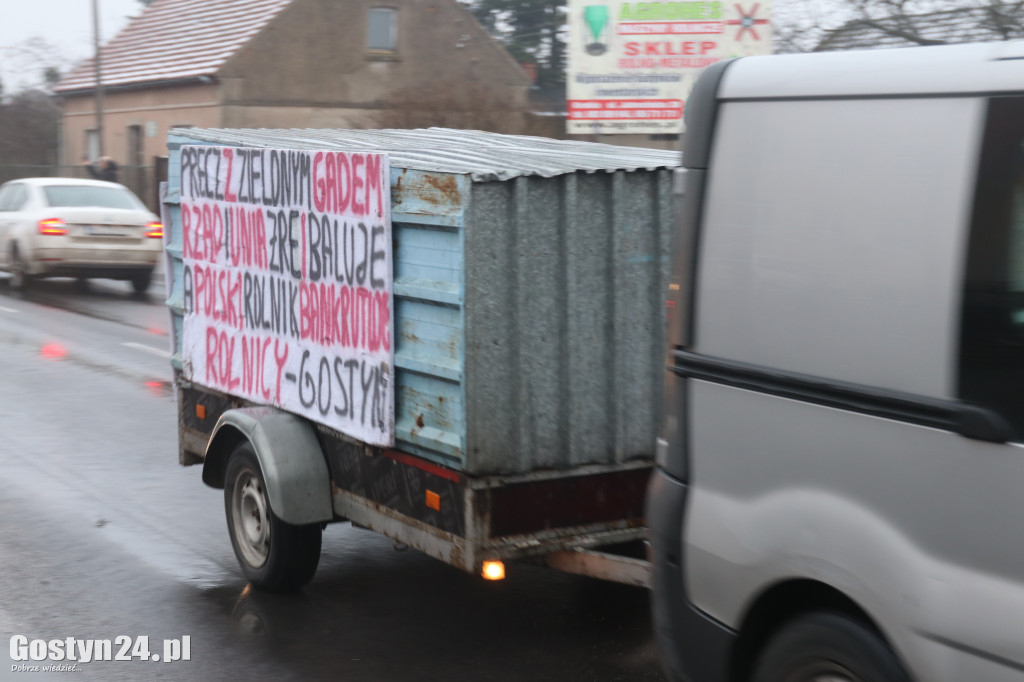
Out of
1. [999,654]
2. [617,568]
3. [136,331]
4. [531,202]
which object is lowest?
[136,331]

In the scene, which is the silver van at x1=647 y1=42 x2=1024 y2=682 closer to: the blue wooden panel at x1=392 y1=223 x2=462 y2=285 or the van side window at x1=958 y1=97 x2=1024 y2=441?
the van side window at x1=958 y1=97 x2=1024 y2=441

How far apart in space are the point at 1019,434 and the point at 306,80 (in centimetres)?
3368

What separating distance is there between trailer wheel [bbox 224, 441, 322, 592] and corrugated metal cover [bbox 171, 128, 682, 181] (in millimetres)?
1492

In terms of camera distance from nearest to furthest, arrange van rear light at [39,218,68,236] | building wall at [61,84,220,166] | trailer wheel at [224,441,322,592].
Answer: trailer wheel at [224,441,322,592] < van rear light at [39,218,68,236] < building wall at [61,84,220,166]

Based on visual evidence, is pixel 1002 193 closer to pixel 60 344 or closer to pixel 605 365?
pixel 605 365

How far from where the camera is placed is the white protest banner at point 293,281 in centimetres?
518

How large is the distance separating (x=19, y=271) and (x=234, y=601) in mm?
15331

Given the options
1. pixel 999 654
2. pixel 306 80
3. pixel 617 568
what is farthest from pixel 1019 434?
pixel 306 80

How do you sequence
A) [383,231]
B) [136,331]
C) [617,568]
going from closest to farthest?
1. [617,568]
2. [383,231]
3. [136,331]

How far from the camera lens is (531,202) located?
476cm

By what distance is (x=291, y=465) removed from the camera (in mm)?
5648

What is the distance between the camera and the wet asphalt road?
16.9 feet

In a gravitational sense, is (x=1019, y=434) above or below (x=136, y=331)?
above

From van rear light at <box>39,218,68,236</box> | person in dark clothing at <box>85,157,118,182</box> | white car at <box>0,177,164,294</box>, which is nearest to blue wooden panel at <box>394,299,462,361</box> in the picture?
white car at <box>0,177,164,294</box>
